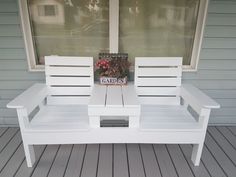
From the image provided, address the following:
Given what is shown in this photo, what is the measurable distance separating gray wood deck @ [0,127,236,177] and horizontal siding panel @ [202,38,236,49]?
1053 millimetres

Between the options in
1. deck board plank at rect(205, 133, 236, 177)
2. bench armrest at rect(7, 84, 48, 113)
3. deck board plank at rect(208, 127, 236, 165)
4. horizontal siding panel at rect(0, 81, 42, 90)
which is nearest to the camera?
bench armrest at rect(7, 84, 48, 113)

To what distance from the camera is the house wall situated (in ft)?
6.99

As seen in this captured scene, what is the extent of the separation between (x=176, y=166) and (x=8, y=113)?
6.59 ft

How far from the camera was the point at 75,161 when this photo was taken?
191 cm

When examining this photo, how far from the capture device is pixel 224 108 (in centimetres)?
253

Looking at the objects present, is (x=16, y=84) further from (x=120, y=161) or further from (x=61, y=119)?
(x=120, y=161)

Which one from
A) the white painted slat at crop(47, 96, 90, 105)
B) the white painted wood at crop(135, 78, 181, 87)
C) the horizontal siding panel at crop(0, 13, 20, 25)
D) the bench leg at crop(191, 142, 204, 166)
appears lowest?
the bench leg at crop(191, 142, 204, 166)

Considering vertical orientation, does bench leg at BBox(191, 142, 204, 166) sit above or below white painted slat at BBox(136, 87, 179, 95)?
below

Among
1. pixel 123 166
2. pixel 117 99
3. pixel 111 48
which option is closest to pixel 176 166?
pixel 123 166

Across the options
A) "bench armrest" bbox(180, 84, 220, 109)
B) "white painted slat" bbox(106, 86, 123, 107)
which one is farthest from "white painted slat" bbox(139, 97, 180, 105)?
"white painted slat" bbox(106, 86, 123, 107)

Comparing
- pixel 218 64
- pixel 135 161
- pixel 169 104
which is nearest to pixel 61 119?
pixel 135 161

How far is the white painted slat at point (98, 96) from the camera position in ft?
5.41

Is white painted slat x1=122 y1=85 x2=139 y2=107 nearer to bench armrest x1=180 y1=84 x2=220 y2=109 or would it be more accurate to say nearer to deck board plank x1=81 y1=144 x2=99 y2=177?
bench armrest x1=180 y1=84 x2=220 y2=109

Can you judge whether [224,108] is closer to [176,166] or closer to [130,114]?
[176,166]
